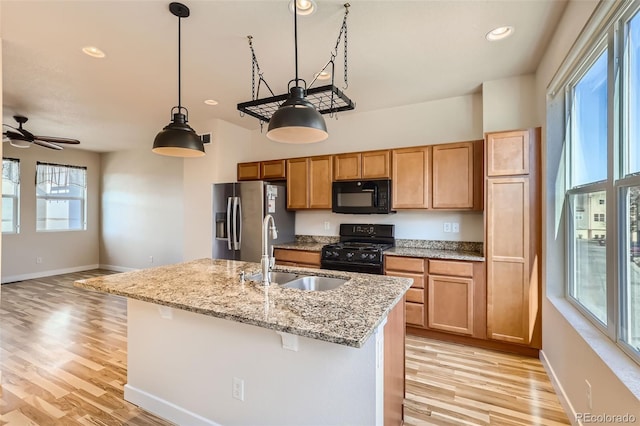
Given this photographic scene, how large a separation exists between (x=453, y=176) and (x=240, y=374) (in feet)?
9.37

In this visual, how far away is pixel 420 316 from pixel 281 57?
2951 mm

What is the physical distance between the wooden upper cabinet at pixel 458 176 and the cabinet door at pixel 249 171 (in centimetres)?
252

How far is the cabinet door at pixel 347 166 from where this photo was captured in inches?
152

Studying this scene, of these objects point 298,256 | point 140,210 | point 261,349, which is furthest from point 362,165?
point 140,210

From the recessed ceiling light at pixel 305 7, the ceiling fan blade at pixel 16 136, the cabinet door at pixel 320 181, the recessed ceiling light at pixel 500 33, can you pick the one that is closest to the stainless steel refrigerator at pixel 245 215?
the cabinet door at pixel 320 181

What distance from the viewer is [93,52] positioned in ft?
8.57

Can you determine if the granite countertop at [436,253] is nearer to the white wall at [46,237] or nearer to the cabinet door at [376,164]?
the cabinet door at [376,164]

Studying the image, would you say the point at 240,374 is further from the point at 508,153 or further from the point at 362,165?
the point at 508,153

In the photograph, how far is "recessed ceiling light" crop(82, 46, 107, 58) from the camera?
2.55 meters

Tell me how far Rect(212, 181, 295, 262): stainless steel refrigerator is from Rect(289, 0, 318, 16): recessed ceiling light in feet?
7.47

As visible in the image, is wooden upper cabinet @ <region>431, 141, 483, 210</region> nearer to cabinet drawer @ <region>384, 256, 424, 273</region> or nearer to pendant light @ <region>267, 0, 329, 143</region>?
cabinet drawer @ <region>384, 256, 424, 273</region>

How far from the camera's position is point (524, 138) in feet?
9.26

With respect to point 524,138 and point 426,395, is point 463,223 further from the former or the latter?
point 426,395

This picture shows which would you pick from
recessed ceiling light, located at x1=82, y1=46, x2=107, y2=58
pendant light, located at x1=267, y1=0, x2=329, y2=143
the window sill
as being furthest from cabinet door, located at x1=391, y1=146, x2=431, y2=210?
recessed ceiling light, located at x1=82, y1=46, x2=107, y2=58
